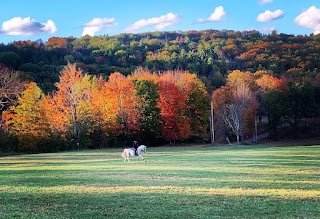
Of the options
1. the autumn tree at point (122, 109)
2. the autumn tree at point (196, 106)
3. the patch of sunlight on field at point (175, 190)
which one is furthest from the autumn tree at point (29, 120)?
the patch of sunlight on field at point (175, 190)

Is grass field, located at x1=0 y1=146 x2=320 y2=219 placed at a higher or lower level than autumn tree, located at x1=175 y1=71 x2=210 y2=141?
lower

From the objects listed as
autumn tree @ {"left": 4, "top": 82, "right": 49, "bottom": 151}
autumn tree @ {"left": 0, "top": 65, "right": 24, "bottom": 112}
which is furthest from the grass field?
autumn tree @ {"left": 0, "top": 65, "right": 24, "bottom": 112}

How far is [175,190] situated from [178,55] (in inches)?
5081

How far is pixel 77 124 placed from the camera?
61.2m

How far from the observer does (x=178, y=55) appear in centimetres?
14312

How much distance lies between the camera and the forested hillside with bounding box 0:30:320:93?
352 ft

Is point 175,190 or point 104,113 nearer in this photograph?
point 175,190

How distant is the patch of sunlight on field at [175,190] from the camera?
14.7m

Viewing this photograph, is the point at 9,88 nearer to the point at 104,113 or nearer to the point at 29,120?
the point at 29,120

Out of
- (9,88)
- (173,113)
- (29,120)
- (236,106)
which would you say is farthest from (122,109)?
(236,106)

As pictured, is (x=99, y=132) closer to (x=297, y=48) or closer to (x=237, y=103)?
(x=237, y=103)

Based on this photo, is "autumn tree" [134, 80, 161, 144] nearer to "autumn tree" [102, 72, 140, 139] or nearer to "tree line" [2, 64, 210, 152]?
A: "tree line" [2, 64, 210, 152]

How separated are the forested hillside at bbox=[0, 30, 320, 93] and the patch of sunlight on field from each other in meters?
70.2

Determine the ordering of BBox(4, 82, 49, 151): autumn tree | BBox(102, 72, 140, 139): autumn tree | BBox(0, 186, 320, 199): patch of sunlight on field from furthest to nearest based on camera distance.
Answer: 1. BBox(102, 72, 140, 139): autumn tree
2. BBox(4, 82, 49, 151): autumn tree
3. BBox(0, 186, 320, 199): patch of sunlight on field
